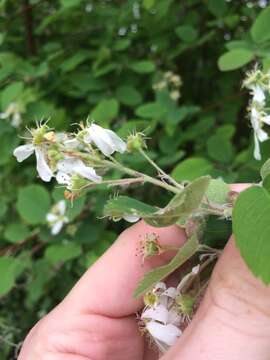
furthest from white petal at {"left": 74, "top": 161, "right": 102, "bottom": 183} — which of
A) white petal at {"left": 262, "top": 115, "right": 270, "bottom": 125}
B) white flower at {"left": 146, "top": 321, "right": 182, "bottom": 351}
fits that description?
white petal at {"left": 262, "top": 115, "right": 270, "bottom": 125}

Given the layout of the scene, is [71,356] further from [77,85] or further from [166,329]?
[77,85]

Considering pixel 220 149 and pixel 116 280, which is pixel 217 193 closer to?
pixel 116 280

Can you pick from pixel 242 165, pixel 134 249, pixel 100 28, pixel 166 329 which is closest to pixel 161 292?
pixel 166 329

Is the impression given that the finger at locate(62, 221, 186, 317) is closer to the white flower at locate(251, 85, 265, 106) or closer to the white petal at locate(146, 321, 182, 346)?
the white petal at locate(146, 321, 182, 346)

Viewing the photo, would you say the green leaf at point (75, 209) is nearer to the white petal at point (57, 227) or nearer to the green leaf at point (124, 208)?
the white petal at point (57, 227)

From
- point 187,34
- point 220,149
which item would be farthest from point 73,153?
point 187,34

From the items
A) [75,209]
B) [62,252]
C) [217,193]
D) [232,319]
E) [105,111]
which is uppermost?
[217,193]
